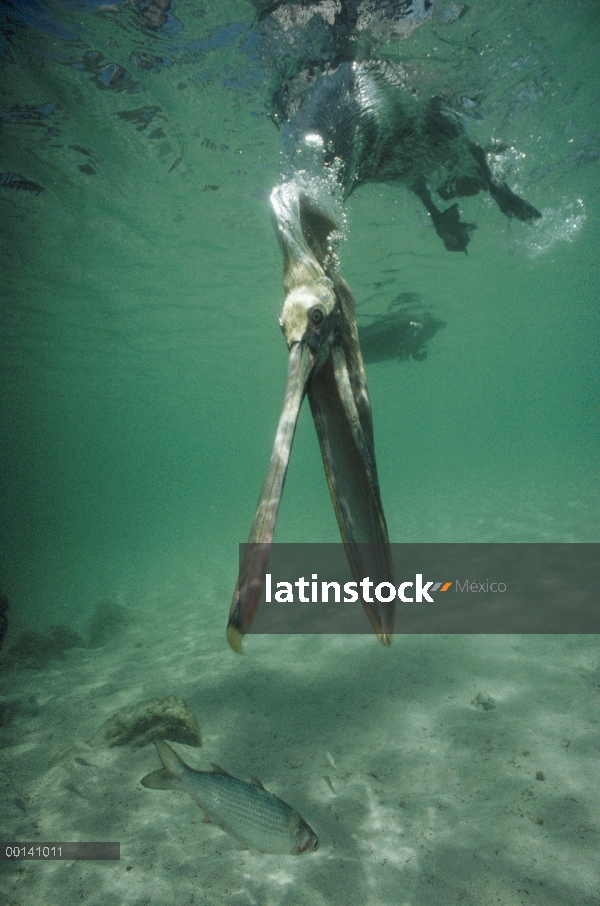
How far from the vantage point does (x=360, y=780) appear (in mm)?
4238

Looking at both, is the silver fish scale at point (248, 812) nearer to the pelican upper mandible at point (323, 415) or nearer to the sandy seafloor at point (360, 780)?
the sandy seafloor at point (360, 780)

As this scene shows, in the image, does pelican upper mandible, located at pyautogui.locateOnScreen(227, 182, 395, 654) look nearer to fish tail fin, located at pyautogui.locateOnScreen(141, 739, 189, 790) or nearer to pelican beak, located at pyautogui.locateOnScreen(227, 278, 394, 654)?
pelican beak, located at pyautogui.locateOnScreen(227, 278, 394, 654)

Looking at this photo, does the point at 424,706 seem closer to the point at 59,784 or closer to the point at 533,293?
the point at 59,784

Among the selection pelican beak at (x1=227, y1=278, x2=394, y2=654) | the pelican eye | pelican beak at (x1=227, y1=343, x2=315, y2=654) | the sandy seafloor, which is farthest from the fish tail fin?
the pelican eye

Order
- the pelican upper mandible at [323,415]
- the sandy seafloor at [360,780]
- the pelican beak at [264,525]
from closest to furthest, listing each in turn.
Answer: the pelican beak at [264,525] < the pelican upper mandible at [323,415] < the sandy seafloor at [360,780]

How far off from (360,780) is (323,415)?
4.07m

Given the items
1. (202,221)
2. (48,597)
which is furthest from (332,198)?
(48,597)

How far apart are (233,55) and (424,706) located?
10686 millimetres

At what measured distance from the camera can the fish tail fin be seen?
3.17 metres

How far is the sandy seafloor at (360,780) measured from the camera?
314 centimetres

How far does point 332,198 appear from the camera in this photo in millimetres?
10297
